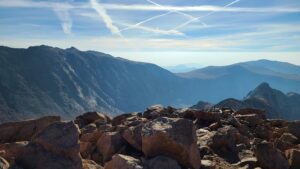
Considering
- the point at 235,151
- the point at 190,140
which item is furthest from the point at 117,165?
the point at 235,151

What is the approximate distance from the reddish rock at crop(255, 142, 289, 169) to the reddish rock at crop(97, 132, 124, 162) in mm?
8701

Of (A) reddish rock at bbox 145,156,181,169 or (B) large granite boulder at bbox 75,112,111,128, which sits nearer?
(A) reddish rock at bbox 145,156,181,169

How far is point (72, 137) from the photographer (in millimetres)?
18188

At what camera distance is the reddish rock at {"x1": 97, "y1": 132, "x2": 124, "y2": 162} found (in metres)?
26.4

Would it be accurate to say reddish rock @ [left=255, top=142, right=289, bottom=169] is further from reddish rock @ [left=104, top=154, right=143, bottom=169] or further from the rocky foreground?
reddish rock @ [left=104, top=154, right=143, bottom=169]

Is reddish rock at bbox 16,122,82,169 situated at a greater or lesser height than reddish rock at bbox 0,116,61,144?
Result: greater

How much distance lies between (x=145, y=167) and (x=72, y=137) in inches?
137

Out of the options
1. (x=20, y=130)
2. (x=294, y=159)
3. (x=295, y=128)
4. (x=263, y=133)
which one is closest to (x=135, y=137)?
(x=294, y=159)

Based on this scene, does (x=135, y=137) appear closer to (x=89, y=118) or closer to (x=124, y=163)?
(x=124, y=163)

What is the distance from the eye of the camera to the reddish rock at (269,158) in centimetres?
2479

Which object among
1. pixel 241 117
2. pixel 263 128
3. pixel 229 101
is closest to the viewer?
pixel 263 128

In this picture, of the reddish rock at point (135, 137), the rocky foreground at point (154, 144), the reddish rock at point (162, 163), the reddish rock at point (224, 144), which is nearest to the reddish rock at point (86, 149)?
the rocky foreground at point (154, 144)

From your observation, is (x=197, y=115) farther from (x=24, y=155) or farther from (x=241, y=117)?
(x=24, y=155)

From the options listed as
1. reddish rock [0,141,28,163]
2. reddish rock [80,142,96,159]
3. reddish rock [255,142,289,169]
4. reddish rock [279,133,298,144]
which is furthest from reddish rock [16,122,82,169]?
reddish rock [279,133,298,144]
